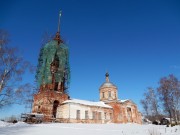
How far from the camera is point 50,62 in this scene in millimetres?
36781

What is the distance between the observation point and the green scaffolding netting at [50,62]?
35.9 m

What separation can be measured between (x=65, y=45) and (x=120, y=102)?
18.8m

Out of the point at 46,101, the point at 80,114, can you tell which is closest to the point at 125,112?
the point at 80,114

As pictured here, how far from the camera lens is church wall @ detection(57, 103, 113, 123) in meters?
30.4

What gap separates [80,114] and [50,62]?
12.8 meters

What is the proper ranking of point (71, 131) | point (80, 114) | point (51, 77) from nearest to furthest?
point (71, 131), point (80, 114), point (51, 77)

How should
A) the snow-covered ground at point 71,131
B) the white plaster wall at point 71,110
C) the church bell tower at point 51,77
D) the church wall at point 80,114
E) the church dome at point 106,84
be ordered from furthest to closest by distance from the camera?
the church dome at point 106,84 < the church bell tower at point 51,77 < the white plaster wall at point 71,110 < the church wall at point 80,114 < the snow-covered ground at point 71,131

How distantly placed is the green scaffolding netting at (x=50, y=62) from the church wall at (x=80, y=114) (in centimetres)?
697

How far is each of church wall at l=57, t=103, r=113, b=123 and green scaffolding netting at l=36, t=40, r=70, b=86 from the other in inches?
274

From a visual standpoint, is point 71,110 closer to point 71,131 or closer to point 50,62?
point 50,62

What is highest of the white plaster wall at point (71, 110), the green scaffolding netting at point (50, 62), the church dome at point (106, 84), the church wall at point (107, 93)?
the green scaffolding netting at point (50, 62)

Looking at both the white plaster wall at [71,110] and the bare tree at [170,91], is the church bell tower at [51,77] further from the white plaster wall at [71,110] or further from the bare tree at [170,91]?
the bare tree at [170,91]

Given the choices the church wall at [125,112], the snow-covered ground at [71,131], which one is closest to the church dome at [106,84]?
the church wall at [125,112]

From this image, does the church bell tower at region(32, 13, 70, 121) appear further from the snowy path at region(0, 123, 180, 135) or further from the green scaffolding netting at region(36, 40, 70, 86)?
the snowy path at region(0, 123, 180, 135)
